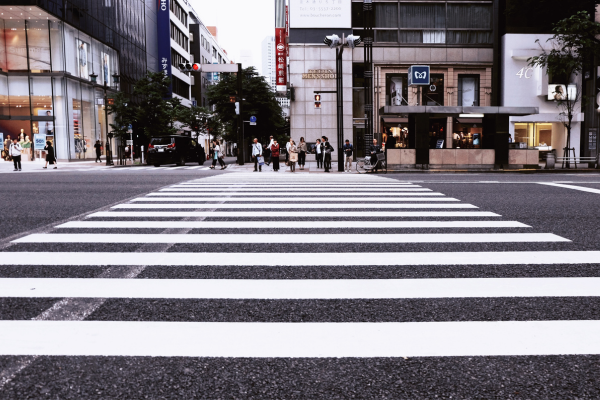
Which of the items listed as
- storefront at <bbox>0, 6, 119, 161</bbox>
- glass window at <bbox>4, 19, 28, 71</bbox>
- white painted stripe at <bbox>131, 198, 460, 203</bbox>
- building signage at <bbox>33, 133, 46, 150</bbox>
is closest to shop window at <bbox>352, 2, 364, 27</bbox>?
storefront at <bbox>0, 6, 119, 161</bbox>

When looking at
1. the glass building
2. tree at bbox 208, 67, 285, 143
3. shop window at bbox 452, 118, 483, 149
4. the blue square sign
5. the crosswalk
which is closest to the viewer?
the crosswalk

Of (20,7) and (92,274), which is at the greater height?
(20,7)

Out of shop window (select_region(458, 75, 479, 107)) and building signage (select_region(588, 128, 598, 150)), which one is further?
shop window (select_region(458, 75, 479, 107))

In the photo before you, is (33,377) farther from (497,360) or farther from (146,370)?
(497,360)

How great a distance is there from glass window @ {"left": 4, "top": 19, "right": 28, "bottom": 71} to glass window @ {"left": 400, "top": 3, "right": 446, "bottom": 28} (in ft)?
88.6

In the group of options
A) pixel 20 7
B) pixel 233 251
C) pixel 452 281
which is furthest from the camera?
pixel 20 7

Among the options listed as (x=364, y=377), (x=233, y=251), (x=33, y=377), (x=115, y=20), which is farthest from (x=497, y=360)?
(x=115, y=20)

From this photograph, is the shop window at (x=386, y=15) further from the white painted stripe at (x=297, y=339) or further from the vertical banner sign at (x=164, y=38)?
the white painted stripe at (x=297, y=339)

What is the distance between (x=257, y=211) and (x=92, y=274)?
15.8 ft

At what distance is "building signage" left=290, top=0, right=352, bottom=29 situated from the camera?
38.3 meters

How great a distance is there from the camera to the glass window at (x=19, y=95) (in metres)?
38.8

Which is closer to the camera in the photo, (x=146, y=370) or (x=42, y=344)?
(x=146, y=370)

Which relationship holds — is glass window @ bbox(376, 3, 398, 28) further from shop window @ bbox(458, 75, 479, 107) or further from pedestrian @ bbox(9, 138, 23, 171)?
pedestrian @ bbox(9, 138, 23, 171)

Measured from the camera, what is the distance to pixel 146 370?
2924 mm
